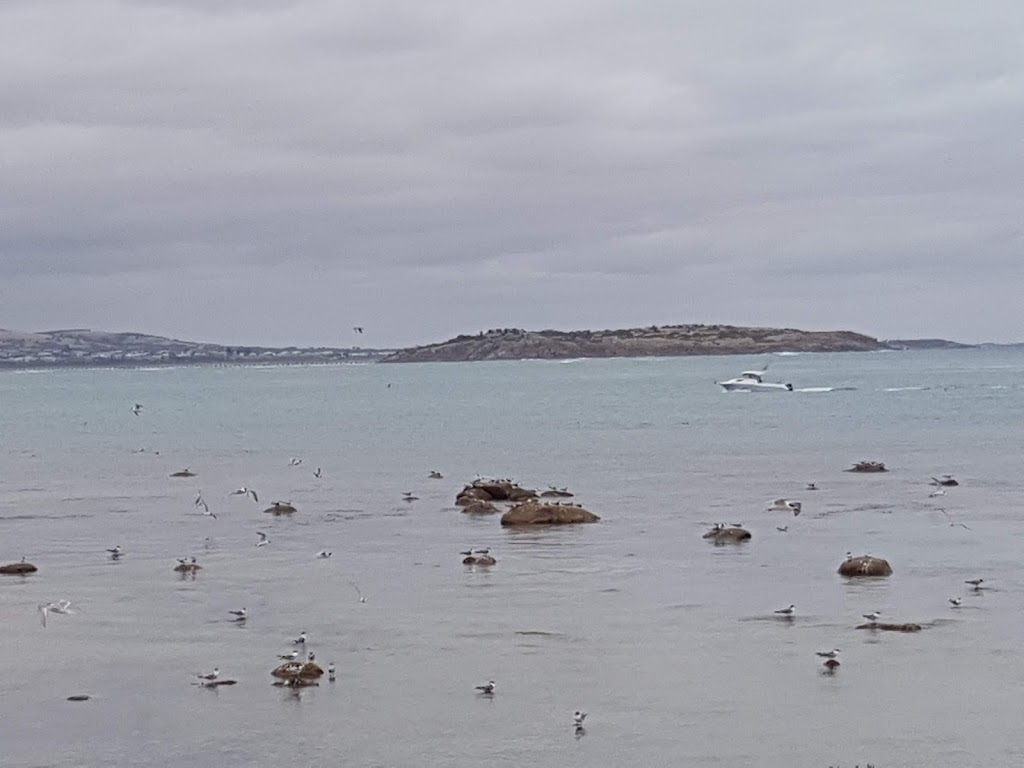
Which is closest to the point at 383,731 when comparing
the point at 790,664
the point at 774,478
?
the point at 790,664

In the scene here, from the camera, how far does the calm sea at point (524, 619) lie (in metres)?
21.6

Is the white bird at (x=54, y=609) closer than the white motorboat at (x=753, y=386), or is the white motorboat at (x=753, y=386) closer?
the white bird at (x=54, y=609)

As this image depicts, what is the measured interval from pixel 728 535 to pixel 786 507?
7.77 m

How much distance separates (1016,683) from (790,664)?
327 cm

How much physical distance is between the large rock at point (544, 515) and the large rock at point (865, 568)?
37.3 ft

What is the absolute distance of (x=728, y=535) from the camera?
1590 inches

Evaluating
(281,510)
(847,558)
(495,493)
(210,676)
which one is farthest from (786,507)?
(210,676)

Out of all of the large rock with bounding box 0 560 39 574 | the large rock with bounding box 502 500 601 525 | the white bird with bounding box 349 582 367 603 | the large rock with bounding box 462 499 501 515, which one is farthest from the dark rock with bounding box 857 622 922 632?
the large rock with bounding box 462 499 501 515

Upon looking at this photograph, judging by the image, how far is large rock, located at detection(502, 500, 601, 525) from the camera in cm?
4434

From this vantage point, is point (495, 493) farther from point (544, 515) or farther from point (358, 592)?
point (358, 592)

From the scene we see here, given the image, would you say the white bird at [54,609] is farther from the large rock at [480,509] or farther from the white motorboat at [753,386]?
the white motorboat at [753,386]

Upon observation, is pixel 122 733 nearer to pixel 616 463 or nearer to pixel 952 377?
pixel 616 463

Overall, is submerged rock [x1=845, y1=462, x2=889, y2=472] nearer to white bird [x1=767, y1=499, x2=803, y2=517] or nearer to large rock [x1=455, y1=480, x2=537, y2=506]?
white bird [x1=767, y1=499, x2=803, y2=517]

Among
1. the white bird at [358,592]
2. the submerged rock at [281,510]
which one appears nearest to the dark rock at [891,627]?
the white bird at [358,592]
